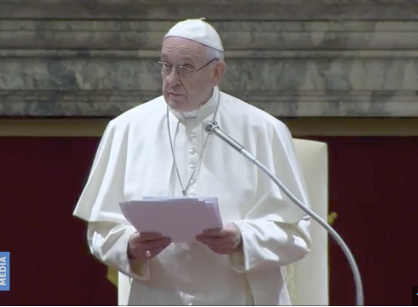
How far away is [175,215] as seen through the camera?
330 cm

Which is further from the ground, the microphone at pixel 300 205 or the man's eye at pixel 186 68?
the man's eye at pixel 186 68

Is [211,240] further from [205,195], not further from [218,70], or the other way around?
[218,70]

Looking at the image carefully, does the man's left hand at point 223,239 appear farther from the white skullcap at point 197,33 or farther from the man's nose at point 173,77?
the white skullcap at point 197,33

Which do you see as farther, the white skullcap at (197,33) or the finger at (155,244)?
the white skullcap at (197,33)

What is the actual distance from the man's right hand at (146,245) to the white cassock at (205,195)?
0.16 ft

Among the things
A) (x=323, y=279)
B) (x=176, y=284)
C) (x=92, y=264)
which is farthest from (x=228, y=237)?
(x=92, y=264)

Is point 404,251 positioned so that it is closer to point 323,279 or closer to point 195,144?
point 323,279

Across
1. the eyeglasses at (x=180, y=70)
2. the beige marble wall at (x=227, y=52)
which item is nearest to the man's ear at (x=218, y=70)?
the eyeglasses at (x=180, y=70)

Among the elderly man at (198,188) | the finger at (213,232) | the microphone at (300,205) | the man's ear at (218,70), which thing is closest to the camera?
the microphone at (300,205)

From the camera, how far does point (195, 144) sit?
12.5 feet

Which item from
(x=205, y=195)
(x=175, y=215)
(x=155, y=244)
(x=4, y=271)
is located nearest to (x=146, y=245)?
(x=155, y=244)

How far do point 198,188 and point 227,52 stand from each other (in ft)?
5.49

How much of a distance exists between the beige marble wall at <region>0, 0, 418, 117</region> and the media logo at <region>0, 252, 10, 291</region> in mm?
645

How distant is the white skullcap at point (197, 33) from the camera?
3.63 metres
